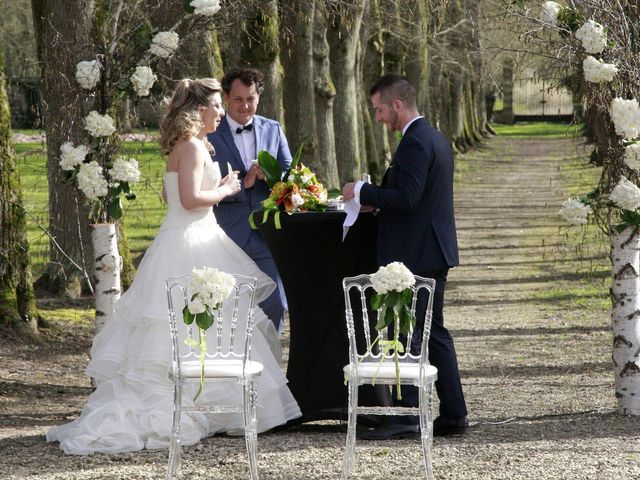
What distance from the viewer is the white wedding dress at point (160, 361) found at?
22.9ft

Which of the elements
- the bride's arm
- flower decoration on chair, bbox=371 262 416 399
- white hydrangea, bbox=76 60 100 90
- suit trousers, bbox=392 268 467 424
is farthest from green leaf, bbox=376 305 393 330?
white hydrangea, bbox=76 60 100 90

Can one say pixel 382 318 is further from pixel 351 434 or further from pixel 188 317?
pixel 188 317

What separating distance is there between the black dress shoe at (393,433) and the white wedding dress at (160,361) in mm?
475

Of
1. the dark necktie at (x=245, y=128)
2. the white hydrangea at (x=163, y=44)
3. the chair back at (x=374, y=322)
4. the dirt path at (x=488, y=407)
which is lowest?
the dirt path at (x=488, y=407)

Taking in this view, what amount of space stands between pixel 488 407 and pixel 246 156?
99.4 inches

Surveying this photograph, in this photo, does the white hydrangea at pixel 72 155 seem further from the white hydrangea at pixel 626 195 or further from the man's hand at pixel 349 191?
the white hydrangea at pixel 626 195

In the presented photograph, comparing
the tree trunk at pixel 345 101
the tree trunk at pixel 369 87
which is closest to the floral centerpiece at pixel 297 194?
the tree trunk at pixel 345 101

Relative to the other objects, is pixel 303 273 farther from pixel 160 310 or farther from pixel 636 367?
pixel 636 367

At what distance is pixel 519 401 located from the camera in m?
8.77

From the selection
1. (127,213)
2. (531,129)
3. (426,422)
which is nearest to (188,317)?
(426,422)

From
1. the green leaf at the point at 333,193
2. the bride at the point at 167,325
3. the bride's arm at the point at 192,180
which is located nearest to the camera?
the bride at the point at 167,325

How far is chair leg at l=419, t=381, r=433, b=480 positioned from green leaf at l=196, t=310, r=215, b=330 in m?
1.15

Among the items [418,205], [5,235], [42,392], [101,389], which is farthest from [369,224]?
[5,235]

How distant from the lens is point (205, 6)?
8.23 meters
